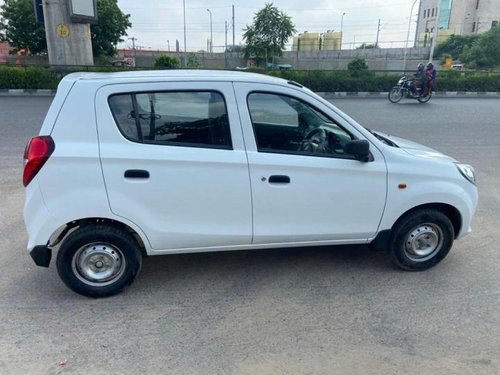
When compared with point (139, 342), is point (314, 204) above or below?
above

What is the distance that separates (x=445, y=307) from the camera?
10.1ft

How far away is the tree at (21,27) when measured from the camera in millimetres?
34469

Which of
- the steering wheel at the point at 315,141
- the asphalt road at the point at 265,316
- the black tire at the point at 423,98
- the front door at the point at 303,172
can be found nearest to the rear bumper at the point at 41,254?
the asphalt road at the point at 265,316

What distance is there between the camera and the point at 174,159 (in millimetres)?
2947

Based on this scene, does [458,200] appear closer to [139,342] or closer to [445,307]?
[445,307]

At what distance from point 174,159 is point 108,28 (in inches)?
1508

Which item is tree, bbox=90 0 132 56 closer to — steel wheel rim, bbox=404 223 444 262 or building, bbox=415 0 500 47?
steel wheel rim, bbox=404 223 444 262

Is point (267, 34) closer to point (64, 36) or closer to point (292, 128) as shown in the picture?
point (64, 36)

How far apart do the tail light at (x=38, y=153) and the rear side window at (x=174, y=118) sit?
513mm

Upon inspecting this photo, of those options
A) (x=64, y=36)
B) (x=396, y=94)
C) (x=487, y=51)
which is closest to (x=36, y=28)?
(x=64, y=36)

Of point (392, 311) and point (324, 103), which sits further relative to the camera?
point (324, 103)

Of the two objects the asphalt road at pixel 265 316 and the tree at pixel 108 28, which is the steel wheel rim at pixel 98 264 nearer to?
the asphalt road at pixel 265 316

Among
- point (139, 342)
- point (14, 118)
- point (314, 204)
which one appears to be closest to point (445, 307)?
point (314, 204)

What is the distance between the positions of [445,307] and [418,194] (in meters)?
0.94
